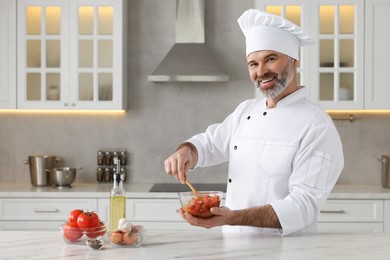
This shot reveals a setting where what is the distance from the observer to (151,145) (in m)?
5.19

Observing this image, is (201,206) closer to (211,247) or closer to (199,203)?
(199,203)

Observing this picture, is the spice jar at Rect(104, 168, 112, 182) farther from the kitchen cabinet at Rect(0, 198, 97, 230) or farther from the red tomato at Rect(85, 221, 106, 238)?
the red tomato at Rect(85, 221, 106, 238)

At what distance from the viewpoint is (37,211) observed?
457 cm

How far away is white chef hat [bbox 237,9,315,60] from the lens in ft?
9.49

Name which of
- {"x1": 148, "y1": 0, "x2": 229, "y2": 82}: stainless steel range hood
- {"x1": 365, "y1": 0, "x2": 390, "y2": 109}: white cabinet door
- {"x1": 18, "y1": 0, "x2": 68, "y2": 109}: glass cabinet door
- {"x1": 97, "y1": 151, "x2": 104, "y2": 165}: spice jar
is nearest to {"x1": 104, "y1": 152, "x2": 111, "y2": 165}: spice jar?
{"x1": 97, "y1": 151, "x2": 104, "y2": 165}: spice jar

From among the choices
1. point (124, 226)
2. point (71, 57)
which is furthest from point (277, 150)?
point (71, 57)

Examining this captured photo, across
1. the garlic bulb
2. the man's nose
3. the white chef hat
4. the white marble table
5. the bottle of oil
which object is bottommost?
the white marble table

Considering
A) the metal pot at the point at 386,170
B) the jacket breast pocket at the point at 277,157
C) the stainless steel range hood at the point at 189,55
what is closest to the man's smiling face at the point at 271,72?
the jacket breast pocket at the point at 277,157

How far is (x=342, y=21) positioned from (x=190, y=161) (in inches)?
89.9

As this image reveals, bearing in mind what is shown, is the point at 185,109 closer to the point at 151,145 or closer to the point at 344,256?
the point at 151,145

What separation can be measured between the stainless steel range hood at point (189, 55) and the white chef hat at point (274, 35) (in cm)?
186

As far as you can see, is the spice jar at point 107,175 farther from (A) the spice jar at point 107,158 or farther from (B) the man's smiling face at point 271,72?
(B) the man's smiling face at point 271,72

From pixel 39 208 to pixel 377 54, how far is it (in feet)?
8.65

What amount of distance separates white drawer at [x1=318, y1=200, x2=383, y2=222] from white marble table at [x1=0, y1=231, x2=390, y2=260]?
1866 millimetres
